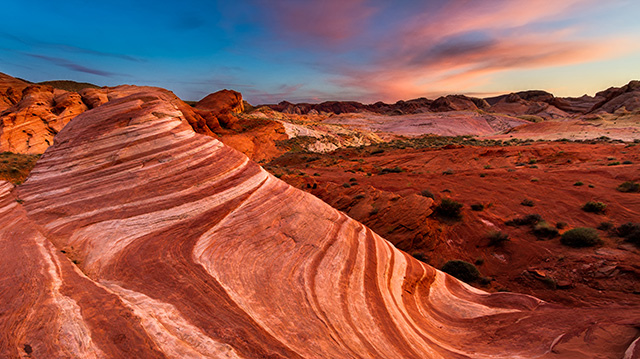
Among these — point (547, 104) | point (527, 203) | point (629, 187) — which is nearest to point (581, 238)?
point (527, 203)

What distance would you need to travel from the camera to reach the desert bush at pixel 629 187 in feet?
52.3

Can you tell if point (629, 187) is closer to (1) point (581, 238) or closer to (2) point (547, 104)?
(1) point (581, 238)

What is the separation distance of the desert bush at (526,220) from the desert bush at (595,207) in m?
3.10

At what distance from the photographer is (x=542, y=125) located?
2564 inches

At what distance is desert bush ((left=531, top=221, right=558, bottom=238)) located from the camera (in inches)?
482

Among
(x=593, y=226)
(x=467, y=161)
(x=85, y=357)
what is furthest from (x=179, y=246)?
(x=467, y=161)

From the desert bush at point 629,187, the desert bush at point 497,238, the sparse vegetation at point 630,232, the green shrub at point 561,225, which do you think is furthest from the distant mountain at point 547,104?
the desert bush at point 497,238

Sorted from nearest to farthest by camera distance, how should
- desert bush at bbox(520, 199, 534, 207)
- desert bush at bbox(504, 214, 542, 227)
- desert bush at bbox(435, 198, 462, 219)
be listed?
1. desert bush at bbox(504, 214, 542, 227)
2. desert bush at bbox(435, 198, 462, 219)
3. desert bush at bbox(520, 199, 534, 207)

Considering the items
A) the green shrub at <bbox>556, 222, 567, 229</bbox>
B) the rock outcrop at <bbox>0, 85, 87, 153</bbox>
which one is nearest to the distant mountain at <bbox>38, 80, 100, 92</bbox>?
the rock outcrop at <bbox>0, 85, 87, 153</bbox>

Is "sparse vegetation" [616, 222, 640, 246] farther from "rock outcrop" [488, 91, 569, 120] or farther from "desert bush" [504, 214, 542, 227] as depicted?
"rock outcrop" [488, 91, 569, 120]

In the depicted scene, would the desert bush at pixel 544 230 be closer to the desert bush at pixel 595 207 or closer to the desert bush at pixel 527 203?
the desert bush at pixel 527 203

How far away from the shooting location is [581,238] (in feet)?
35.9

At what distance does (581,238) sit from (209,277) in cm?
1411

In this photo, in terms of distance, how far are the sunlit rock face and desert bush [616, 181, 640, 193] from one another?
53.7ft
